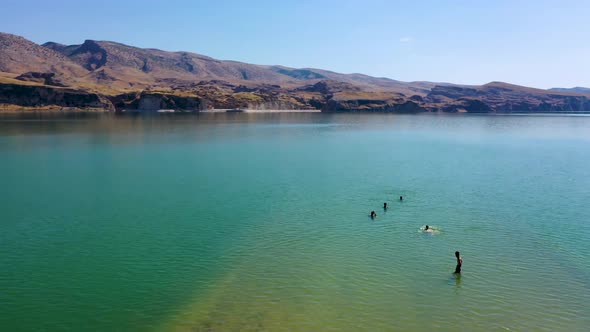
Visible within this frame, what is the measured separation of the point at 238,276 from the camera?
29.6 m

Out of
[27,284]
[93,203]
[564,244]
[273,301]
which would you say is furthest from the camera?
[93,203]

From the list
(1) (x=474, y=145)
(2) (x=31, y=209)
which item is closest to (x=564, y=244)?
(2) (x=31, y=209)

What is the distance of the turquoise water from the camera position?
2466cm

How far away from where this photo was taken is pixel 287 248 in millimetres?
35094

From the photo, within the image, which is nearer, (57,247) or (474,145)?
(57,247)

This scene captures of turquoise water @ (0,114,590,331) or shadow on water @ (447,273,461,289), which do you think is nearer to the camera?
turquoise water @ (0,114,590,331)

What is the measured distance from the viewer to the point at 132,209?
45.8m

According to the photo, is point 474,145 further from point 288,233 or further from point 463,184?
point 288,233

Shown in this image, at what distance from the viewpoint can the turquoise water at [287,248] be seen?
24.7m

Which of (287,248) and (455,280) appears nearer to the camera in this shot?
(455,280)

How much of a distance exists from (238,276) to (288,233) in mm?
10028

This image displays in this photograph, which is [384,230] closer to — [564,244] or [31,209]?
[564,244]

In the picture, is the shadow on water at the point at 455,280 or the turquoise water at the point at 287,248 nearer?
the turquoise water at the point at 287,248

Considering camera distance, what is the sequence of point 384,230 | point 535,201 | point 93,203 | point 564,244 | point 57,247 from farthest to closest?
point 535,201
point 93,203
point 384,230
point 564,244
point 57,247
